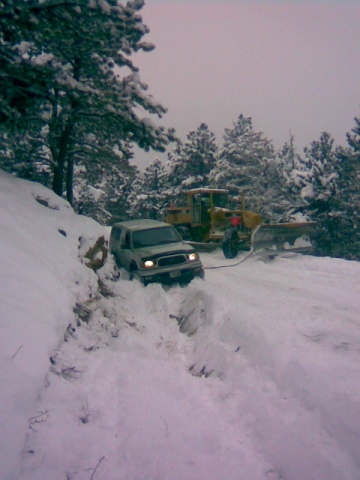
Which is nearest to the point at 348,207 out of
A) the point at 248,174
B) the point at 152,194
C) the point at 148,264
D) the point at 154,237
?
the point at 248,174

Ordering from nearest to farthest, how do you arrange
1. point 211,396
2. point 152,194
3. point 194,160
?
point 211,396
point 194,160
point 152,194

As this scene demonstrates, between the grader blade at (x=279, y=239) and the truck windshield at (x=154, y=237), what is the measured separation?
337 centimetres

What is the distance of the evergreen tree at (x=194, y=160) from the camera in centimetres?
3716

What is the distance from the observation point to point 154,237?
38.2 feet

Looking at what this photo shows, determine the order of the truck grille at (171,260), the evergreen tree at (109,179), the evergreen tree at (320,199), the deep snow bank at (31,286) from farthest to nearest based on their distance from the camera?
1. the evergreen tree at (320,199)
2. the evergreen tree at (109,179)
3. the truck grille at (171,260)
4. the deep snow bank at (31,286)

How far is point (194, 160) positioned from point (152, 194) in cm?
756

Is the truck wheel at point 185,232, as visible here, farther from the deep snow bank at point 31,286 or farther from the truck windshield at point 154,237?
the deep snow bank at point 31,286

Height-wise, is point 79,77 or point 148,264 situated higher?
point 79,77

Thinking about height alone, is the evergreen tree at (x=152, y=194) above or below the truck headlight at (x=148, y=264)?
above

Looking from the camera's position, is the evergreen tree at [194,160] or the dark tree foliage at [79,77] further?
the evergreen tree at [194,160]

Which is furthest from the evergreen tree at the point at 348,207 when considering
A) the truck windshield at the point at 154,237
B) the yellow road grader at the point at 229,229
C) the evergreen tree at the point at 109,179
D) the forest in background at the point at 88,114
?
the truck windshield at the point at 154,237

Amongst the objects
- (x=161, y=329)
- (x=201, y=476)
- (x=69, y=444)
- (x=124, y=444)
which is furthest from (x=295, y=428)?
(x=161, y=329)

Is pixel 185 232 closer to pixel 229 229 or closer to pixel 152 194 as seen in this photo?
pixel 229 229

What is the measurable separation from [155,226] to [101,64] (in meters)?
5.59
